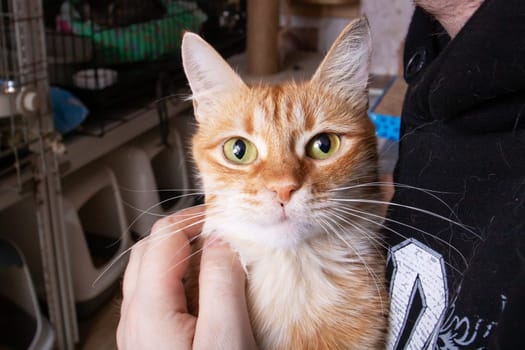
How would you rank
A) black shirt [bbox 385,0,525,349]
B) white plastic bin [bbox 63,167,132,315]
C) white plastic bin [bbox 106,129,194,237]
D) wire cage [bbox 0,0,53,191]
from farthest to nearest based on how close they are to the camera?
white plastic bin [bbox 106,129,194,237] < white plastic bin [bbox 63,167,132,315] < wire cage [bbox 0,0,53,191] < black shirt [bbox 385,0,525,349]

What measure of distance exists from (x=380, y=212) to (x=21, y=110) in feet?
3.63

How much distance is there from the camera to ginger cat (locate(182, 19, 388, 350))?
0.75m

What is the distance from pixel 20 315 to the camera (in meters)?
1.83

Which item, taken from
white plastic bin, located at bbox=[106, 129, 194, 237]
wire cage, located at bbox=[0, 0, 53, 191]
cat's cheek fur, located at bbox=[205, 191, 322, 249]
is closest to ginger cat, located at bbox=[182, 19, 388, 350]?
cat's cheek fur, located at bbox=[205, 191, 322, 249]

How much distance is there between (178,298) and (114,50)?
1.69 metres

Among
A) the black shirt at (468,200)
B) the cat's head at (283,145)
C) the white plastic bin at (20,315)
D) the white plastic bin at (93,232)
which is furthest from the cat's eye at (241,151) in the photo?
the white plastic bin at (20,315)

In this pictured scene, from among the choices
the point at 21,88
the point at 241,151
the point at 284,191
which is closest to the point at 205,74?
the point at 241,151

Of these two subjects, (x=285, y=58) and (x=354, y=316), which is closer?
(x=354, y=316)

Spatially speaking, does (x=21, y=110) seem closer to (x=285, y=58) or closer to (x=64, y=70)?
(x=64, y=70)

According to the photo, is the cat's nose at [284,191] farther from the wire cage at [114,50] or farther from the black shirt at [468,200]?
the wire cage at [114,50]

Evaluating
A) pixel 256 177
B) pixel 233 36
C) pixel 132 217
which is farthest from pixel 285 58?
pixel 256 177

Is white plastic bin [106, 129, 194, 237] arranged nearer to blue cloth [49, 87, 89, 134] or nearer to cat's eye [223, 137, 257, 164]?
blue cloth [49, 87, 89, 134]

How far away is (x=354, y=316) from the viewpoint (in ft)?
2.55

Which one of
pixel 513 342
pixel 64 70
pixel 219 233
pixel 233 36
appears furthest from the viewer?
pixel 233 36
